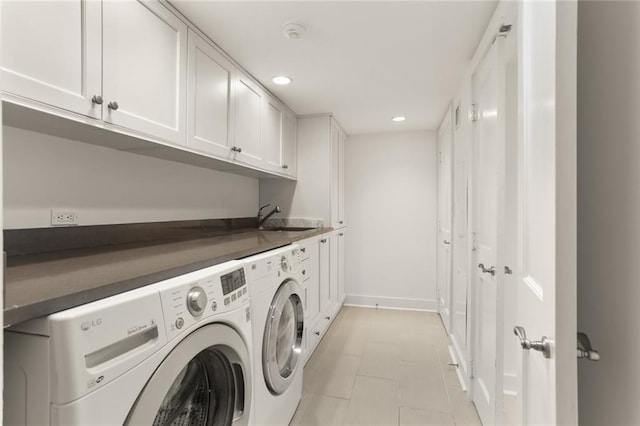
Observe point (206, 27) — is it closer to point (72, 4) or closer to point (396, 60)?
point (72, 4)

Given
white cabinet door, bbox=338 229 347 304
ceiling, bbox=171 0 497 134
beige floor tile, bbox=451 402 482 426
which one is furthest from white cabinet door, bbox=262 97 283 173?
beige floor tile, bbox=451 402 482 426

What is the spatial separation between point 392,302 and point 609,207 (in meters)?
3.23

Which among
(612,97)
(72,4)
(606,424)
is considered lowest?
(606,424)

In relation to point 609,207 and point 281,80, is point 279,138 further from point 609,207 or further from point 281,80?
point 609,207

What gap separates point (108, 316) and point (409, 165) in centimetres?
345

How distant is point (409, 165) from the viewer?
3.62 meters

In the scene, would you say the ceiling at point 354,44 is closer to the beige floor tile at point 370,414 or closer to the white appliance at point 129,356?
the white appliance at point 129,356

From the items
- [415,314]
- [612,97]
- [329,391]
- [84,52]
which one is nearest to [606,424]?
[612,97]

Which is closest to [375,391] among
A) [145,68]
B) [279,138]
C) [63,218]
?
[63,218]

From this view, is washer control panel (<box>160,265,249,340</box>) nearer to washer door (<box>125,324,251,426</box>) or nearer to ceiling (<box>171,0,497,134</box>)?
washer door (<box>125,324,251,426</box>)

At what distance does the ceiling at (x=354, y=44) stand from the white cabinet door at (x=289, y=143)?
0.75ft

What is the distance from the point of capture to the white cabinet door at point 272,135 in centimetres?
240

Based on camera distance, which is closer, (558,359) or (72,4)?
(558,359)

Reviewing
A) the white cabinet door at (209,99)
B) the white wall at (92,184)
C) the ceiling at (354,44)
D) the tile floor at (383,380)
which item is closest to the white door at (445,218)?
the tile floor at (383,380)
